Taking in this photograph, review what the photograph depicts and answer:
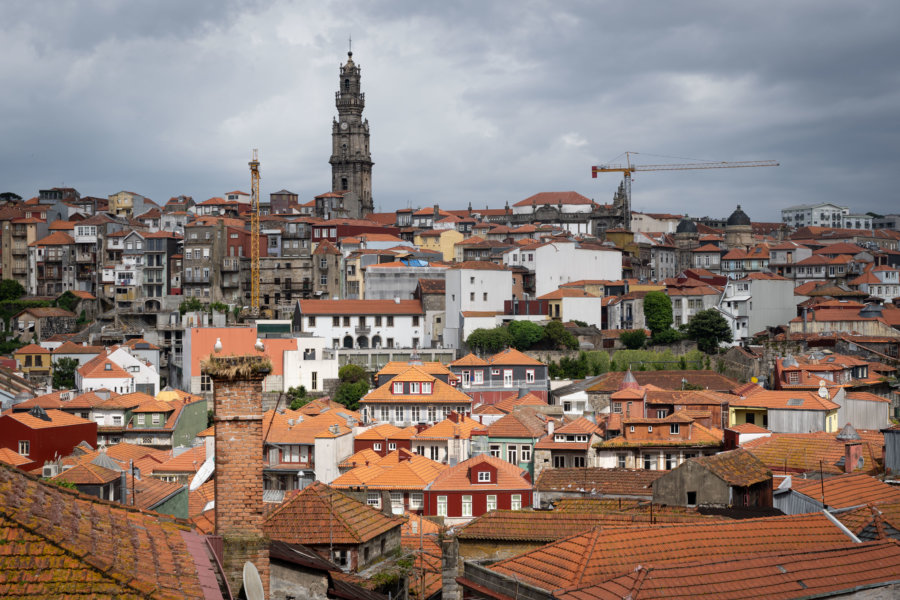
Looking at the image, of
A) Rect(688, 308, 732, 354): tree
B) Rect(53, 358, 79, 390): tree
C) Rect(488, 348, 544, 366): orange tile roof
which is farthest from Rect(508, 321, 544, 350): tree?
Rect(53, 358, 79, 390): tree

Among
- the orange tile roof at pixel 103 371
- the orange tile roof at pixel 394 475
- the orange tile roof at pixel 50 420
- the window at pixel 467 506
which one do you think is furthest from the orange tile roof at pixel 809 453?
the orange tile roof at pixel 103 371

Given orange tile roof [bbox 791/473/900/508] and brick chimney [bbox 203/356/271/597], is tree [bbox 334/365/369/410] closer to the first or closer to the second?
orange tile roof [bbox 791/473/900/508]

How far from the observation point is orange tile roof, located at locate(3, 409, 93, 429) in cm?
4539

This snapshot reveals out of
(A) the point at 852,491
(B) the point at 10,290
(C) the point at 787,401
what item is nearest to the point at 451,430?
(C) the point at 787,401

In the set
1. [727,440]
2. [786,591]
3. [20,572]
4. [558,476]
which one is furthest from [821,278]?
[20,572]

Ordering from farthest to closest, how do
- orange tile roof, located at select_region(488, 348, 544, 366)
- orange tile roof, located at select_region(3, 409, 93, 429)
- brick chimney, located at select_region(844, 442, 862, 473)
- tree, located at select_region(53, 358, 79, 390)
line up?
tree, located at select_region(53, 358, 79, 390)
orange tile roof, located at select_region(488, 348, 544, 366)
orange tile roof, located at select_region(3, 409, 93, 429)
brick chimney, located at select_region(844, 442, 862, 473)

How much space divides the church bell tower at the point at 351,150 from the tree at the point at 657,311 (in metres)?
51.7

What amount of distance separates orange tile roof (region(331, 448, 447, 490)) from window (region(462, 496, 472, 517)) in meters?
1.83

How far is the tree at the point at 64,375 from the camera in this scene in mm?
73562

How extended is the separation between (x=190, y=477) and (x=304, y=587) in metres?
25.3

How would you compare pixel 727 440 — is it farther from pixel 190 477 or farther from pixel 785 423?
pixel 190 477

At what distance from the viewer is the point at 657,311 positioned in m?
80.4

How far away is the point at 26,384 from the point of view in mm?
67562

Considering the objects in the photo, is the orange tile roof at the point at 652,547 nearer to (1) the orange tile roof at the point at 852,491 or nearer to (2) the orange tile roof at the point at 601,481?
(1) the orange tile roof at the point at 852,491
